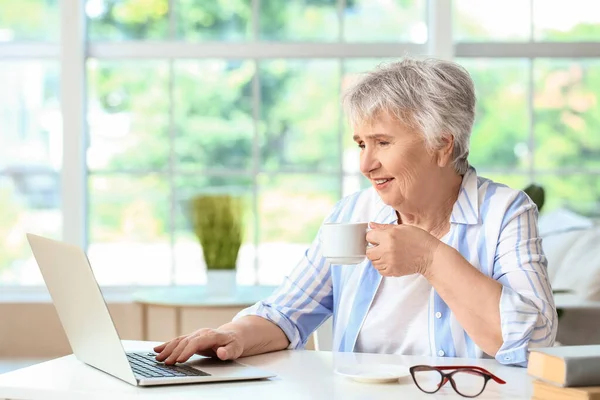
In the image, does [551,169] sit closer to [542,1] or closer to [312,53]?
[542,1]

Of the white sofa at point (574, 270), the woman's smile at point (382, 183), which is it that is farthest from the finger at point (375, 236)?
the white sofa at point (574, 270)

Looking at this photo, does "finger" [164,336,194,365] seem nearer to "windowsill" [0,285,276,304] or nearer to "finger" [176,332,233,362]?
"finger" [176,332,233,362]

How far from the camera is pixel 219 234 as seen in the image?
141 inches

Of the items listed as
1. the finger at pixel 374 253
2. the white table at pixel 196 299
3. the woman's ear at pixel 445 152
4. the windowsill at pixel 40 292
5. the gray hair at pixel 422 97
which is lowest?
the windowsill at pixel 40 292

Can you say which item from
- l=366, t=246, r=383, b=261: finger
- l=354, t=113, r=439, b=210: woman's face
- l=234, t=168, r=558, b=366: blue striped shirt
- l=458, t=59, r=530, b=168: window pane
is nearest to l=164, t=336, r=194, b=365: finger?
l=234, t=168, r=558, b=366: blue striped shirt

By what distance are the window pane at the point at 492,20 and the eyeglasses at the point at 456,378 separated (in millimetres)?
3510

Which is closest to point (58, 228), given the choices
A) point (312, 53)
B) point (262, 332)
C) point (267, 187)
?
point (267, 187)

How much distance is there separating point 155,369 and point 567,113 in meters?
3.66

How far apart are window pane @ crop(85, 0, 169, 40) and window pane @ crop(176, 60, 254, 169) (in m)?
0.25

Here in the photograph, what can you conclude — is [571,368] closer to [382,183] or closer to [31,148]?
[382,183]

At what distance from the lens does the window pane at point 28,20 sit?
15.8 ft

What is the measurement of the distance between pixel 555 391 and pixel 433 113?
2.81 feet

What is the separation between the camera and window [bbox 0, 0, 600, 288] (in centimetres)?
480

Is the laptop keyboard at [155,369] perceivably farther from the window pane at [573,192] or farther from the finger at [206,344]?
the window pane at [573,192]
